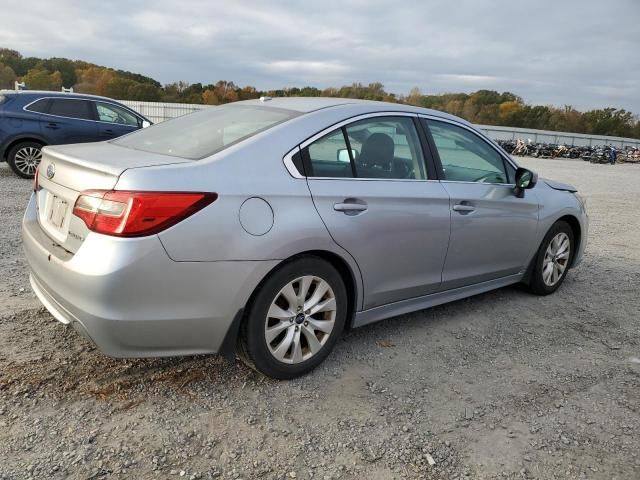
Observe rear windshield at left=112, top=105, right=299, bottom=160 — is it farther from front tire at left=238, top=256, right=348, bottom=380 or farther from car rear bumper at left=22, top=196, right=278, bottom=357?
front tire at left=238, top=256, right=348, bottom=380

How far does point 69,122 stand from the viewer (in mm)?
9984

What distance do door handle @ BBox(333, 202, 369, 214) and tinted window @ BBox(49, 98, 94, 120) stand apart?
8640 millimetres

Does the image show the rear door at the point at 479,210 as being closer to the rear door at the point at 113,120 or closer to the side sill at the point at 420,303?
the side sill at the point at 420,303

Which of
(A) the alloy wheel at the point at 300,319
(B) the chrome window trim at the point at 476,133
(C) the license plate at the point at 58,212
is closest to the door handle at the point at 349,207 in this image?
(A) the alloy wheel at the point at 300,319

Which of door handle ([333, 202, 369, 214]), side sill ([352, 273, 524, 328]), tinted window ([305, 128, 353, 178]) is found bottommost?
side sill ([352, 273, 524, 328])

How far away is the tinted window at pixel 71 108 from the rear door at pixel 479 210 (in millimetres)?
8340

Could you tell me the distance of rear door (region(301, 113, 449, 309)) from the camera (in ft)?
10.2

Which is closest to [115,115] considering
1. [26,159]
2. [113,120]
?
[113,120]

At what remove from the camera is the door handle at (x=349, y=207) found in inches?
121

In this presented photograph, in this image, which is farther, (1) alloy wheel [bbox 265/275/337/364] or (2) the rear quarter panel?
(1) alloy wheel [bbox 265/275/337/364]

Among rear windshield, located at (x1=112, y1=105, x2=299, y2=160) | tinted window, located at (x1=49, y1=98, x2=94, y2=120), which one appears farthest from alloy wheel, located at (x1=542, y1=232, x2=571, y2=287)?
tinted window, located at (x1=49, y1=98, x2=94, y2=120)

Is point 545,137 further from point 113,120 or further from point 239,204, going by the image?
point 239,204

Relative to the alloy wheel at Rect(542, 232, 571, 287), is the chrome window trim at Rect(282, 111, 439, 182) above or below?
above

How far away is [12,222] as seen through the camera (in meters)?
6.43
